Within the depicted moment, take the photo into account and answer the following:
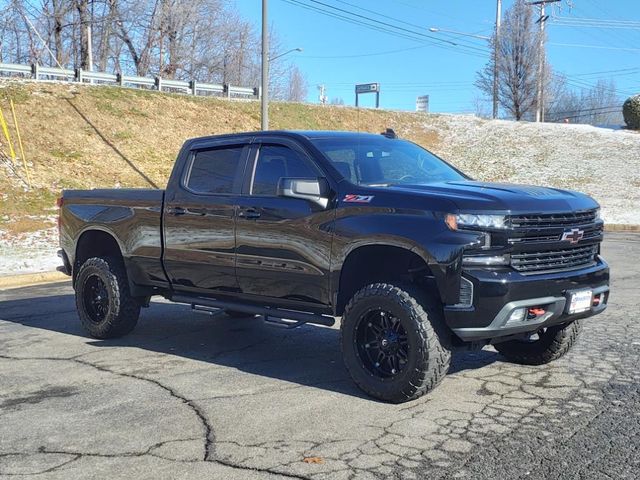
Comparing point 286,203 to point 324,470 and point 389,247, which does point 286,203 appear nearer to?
point 389,247

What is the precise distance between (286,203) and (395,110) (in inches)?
1357

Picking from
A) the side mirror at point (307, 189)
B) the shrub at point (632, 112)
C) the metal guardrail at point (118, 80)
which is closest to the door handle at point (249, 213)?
the side mirror at point (307, 189)

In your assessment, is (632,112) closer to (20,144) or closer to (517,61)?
(517,61)

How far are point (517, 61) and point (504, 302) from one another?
137 ft

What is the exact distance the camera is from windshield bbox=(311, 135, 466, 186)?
5508 millimetres

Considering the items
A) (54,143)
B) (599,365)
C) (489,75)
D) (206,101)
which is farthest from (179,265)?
(489,75)

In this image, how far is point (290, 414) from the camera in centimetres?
471

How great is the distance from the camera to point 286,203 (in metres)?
5.56

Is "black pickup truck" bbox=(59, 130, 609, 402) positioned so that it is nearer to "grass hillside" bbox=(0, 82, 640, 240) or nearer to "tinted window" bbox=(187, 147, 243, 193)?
"tinted window" bbox=(187, 147, 243, 193)

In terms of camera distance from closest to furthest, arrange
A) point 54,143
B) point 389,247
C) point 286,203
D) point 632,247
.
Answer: point 389,247
point 286,203
point 632,247
point 54,143

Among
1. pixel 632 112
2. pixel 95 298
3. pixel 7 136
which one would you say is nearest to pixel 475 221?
pixel 95 298

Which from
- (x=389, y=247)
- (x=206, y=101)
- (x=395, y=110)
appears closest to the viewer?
(x=389, y=247)

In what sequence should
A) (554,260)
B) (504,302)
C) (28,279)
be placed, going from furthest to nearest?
(28,279) < (554,260) < (504,302)

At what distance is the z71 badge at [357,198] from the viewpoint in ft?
16.4
